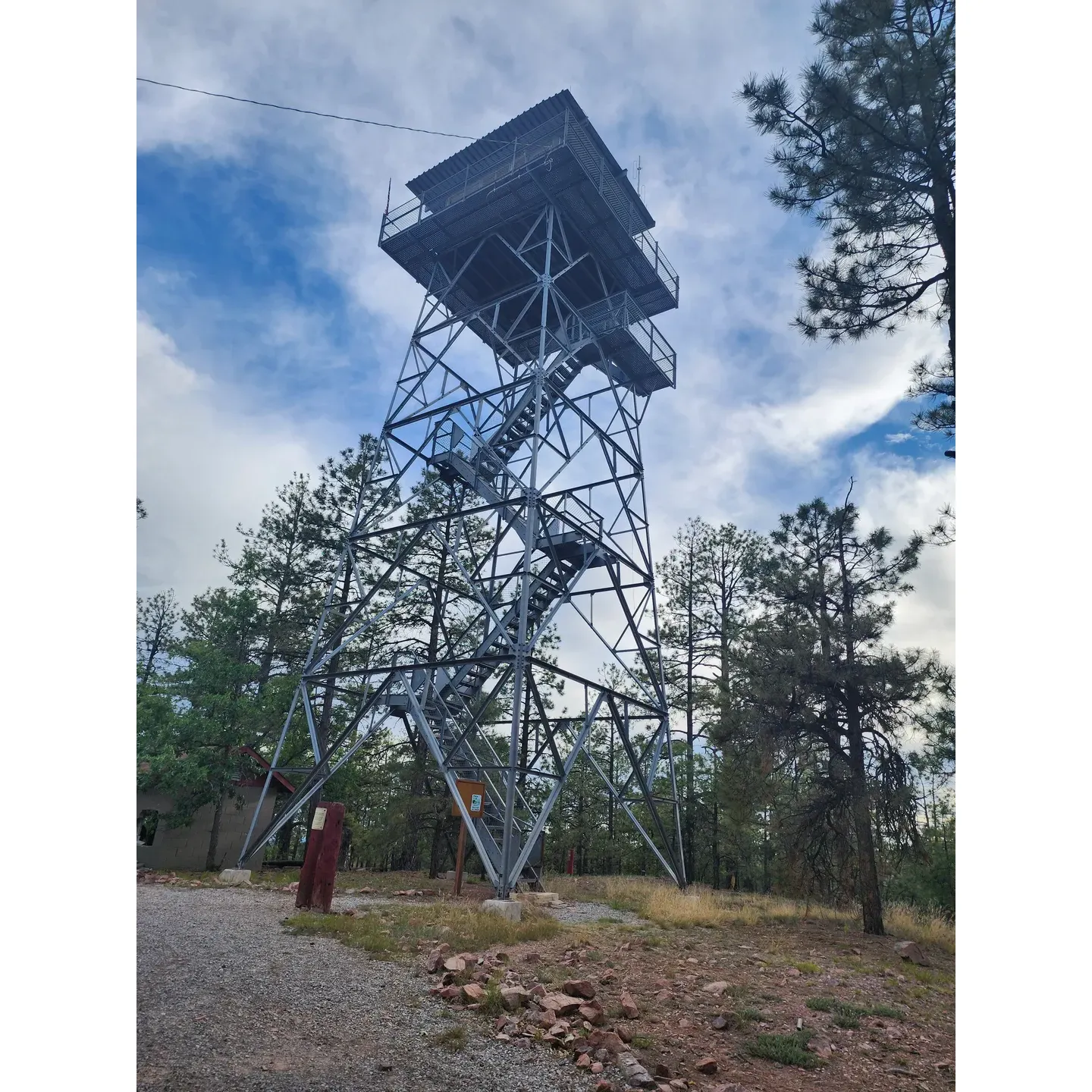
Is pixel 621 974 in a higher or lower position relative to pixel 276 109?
lower

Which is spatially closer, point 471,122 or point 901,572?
point 471,122

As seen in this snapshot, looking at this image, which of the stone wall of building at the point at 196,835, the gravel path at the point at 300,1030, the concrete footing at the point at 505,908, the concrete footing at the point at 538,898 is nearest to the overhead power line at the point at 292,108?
the gravel path at the point at 300,1030

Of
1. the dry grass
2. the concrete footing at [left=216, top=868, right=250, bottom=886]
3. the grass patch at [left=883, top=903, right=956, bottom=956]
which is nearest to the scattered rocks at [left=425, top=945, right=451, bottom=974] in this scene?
the dry grass

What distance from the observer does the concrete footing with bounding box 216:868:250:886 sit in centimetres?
1319

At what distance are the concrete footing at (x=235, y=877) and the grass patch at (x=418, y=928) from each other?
435 centimetres

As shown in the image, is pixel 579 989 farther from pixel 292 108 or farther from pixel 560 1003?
pixel 292 108

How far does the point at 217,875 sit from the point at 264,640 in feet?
31.0

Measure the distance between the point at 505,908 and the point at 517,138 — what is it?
1498 cm

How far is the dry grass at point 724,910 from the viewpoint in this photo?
1219 centimetres

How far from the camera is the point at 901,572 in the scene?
13.9 meters

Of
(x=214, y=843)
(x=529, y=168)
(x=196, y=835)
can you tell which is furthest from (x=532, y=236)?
(x=196, y=835)

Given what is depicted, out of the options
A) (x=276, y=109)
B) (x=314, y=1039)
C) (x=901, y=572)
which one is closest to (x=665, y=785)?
(x=901, y=572)
